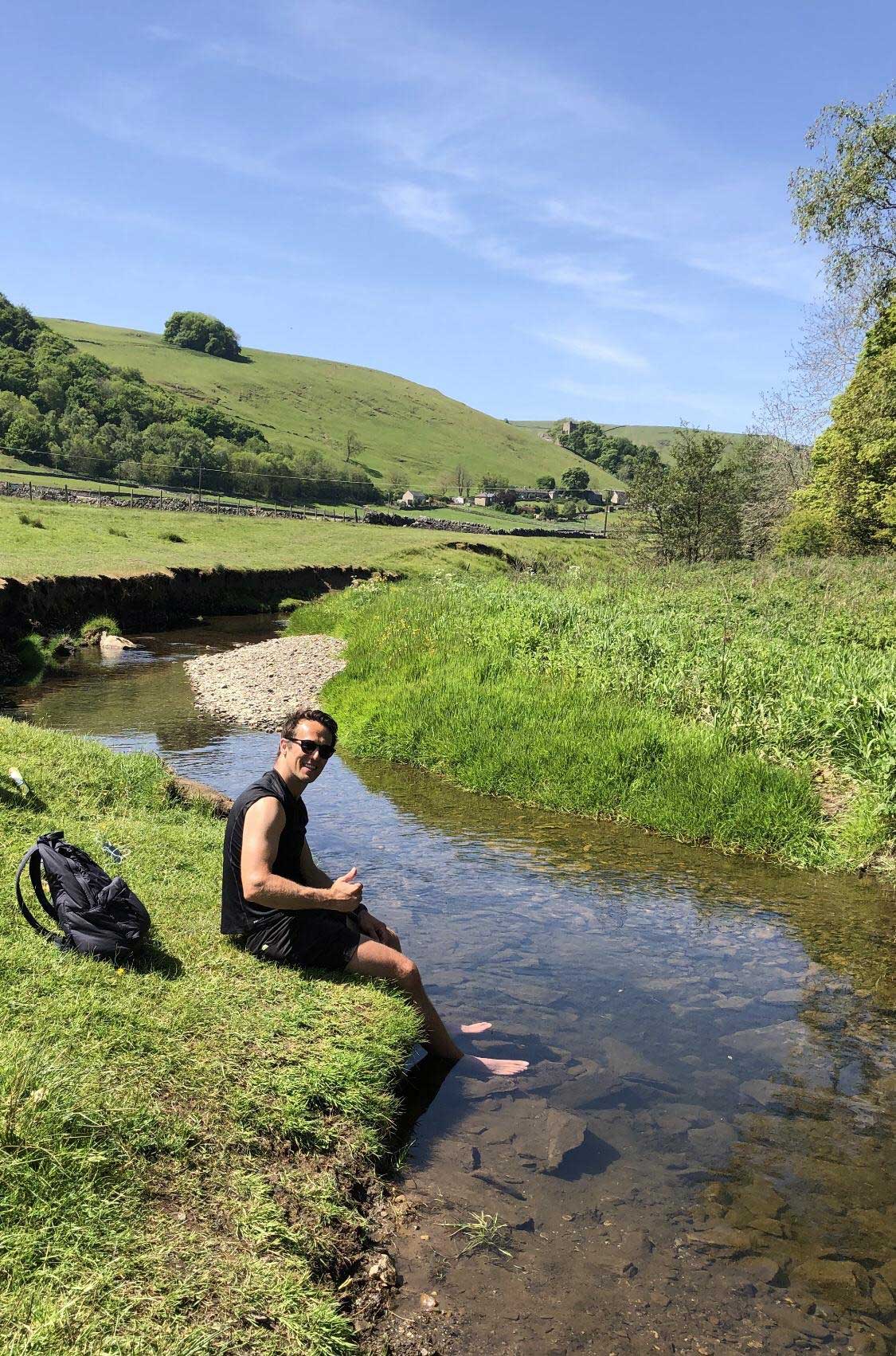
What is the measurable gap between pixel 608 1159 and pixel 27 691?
19317 mm

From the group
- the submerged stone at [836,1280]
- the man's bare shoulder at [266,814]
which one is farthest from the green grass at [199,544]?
the submerged stone at [836,1280]

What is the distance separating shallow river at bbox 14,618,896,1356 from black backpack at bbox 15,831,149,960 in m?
2.24

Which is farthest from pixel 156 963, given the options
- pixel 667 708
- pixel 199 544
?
pixel 199 544

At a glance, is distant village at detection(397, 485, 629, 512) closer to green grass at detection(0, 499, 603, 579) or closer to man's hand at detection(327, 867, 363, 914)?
green grass at detection(0, 499, 603, 579)

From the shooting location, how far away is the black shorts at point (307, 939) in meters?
7.00

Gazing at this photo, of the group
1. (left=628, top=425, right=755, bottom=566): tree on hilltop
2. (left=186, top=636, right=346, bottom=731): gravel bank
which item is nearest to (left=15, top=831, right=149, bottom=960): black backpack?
(left=186, top=636, right=346, bottom=731): gravel bank

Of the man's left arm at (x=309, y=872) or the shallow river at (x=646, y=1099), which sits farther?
the man's left arm at (x=309, y=872)

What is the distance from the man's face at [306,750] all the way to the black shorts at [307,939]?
1.03m

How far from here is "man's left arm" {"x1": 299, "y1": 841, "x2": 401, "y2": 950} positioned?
729 centimetres

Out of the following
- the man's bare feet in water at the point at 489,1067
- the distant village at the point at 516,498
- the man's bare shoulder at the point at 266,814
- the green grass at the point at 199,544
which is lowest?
the man's bare feet in water at the point at 489,1067

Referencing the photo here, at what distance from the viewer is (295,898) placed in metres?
6.71

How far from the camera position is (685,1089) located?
22.3ft

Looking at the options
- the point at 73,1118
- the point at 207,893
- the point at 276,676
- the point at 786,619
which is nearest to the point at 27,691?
the point at 276,676

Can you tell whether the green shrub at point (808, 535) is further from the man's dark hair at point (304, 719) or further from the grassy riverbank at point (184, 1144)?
Answer: the grassy riverbank at point (184, 1144)
